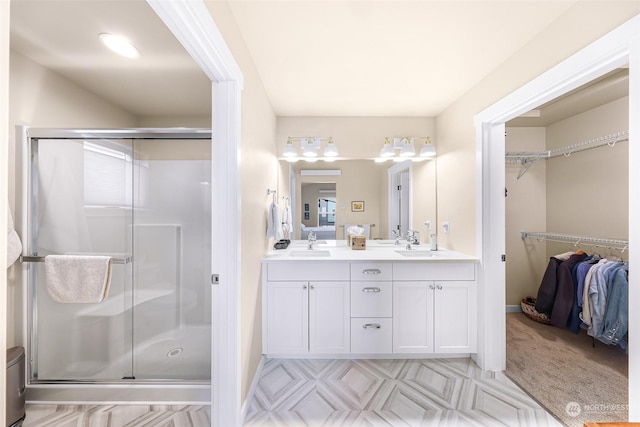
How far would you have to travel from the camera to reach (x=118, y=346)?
191 cm

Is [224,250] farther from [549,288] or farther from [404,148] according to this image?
[549,288]

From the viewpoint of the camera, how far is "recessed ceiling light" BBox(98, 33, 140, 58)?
5.16 feet

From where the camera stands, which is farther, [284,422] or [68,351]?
[68,351]

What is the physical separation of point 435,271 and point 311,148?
167cm

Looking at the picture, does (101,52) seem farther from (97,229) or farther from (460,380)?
(460,380)

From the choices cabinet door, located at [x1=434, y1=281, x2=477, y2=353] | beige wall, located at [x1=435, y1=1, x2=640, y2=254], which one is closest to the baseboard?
cabinet door, located at [x1=434, y1=281, x2=477, y2=353]

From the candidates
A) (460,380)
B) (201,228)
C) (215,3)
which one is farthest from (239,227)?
(460,380)

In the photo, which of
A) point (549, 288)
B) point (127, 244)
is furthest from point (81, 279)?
point (549, 288)

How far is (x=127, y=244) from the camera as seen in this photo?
6.44ft

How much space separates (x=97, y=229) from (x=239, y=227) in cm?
137

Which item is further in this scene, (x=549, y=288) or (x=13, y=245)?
(x=549, y=288)

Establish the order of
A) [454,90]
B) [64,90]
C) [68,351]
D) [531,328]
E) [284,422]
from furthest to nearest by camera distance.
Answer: [531,328] < [454,90] < [64,90] < [68,351] < [284,422]

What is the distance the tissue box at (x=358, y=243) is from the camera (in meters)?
2.70

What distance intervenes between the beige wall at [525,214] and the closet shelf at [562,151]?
0.07 metres
